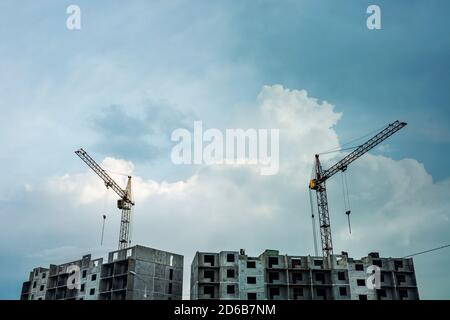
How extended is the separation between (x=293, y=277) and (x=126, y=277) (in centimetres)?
2983

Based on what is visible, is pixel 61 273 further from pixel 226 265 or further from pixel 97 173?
pixel 226 265

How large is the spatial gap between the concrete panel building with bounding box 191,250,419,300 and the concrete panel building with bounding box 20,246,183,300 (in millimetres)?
5791

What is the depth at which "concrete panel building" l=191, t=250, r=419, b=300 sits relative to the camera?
72188 mm

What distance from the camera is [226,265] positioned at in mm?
73375

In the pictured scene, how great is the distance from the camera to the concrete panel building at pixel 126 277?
242 ft

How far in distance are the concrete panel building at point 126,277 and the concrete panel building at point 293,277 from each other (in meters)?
5.79

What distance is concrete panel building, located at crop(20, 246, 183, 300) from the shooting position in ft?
242

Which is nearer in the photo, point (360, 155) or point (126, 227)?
point (360, 155)

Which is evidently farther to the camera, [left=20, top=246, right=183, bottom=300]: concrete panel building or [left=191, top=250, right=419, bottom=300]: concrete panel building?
[left=20, top=246, right=183, bottom=300]: concrete panel building

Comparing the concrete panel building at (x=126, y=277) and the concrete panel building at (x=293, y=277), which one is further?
the concrete panel building at (x=126, y=277)

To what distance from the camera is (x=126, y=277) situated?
243 ft

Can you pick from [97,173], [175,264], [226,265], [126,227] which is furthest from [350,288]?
[97,173]
